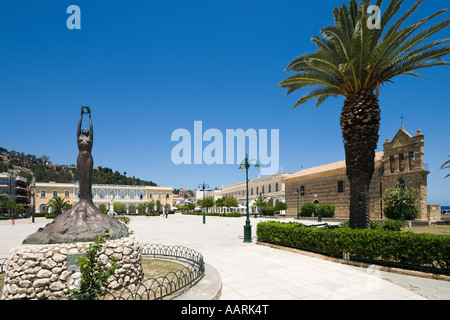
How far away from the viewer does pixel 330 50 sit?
10672mm

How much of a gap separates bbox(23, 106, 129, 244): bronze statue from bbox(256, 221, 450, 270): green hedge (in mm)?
6825

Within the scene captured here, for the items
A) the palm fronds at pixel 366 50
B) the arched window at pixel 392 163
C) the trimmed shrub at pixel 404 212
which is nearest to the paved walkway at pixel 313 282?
the palm fronds at pixel 366 50

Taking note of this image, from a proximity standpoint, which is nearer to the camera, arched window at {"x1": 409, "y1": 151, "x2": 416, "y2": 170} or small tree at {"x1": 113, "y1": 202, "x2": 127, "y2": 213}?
arched window at {"x1": 409, "y1": 151, "x2": 416, "y2": 170}

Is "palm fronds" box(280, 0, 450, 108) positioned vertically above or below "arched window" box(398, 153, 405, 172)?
above

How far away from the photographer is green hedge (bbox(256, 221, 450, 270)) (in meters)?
6.79

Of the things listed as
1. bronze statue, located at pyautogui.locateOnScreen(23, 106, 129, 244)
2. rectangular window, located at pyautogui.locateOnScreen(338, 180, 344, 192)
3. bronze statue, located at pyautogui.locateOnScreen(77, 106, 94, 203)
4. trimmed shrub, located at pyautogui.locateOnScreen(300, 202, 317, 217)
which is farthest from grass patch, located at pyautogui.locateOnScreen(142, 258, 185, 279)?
trimmed shrub, located at pyautogui.locateOnScreen(300, 202, 317, 217)

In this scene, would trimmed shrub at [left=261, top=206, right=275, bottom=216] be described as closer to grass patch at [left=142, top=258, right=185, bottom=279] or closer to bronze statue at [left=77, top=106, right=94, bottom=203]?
grass patch at [left=142, top=258, right=185, bottom=279]

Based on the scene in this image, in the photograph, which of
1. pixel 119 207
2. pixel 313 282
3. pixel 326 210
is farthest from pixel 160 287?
pixel 119 207

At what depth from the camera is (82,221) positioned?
638cm

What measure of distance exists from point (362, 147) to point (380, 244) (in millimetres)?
3708

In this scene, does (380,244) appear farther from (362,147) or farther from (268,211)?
(268,211)

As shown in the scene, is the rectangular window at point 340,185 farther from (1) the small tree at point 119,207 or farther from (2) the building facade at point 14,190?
(2) the building facade at point 14,190

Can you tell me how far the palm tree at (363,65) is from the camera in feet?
29.9

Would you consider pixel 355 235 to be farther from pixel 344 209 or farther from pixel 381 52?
pixel 344 209
